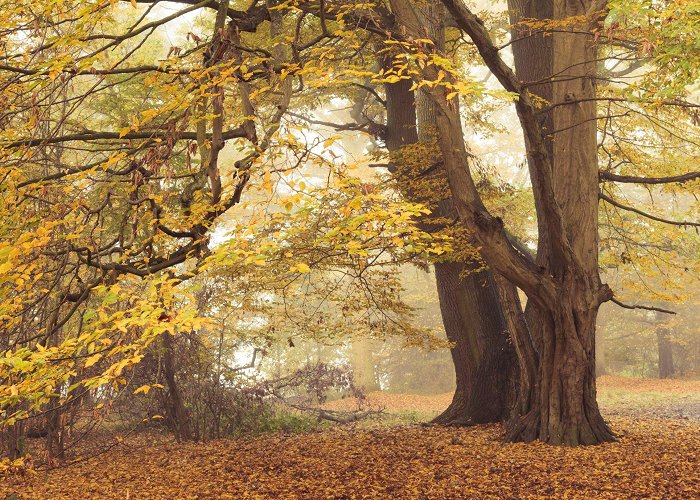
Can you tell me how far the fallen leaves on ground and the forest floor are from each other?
0.01 meters

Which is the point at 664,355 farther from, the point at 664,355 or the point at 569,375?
the point at 569,375

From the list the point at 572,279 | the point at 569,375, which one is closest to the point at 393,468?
the point at 569,375

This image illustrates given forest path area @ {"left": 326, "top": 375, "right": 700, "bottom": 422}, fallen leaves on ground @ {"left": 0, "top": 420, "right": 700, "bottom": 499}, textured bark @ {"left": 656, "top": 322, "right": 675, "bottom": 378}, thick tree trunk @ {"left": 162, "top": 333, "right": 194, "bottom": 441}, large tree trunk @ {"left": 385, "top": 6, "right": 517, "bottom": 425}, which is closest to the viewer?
fallen leaves on ground @ {"left": 0, "top": 420, "right": 700, "bottom": 499}

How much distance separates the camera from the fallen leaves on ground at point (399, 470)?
18.8 feet

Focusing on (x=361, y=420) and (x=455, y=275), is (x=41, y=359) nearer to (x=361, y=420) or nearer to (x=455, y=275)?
(x=455, y=275)

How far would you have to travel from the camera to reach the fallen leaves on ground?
225 inches

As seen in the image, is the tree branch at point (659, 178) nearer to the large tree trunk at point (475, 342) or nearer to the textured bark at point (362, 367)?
the large tree trunk at point (475, 342)

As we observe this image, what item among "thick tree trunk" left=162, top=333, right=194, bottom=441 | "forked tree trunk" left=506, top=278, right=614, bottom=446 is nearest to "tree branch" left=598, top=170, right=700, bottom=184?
"forked tree trunk" left=506, top=278, right=614, bottom=446

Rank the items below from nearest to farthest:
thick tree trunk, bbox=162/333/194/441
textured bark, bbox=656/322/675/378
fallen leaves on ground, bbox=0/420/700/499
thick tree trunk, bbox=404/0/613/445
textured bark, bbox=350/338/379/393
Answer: fallen leaves on ground, bbox=0/420/700/499
thick tree trunk, bbox=404/0/613/445
thick tree trunk, bbox=162/333/194/441
textured bark, bbox=350/338/379/393
textured bark, bbox=656/322/675/378

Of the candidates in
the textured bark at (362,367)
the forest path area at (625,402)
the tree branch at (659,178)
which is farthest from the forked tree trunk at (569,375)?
the textured bark at (362,367)

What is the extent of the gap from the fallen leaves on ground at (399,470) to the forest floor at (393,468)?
11 millimetres

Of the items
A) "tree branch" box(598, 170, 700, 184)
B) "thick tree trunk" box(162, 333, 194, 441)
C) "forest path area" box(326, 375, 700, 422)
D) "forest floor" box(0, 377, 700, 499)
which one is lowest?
"forest path area" box(326, 375, 700, 422)

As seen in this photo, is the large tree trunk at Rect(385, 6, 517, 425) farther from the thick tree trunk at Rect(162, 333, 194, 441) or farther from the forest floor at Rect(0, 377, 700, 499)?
the thick tree trunk at Rect(162, 333, 194, 441)

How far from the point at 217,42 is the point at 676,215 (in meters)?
8.57
